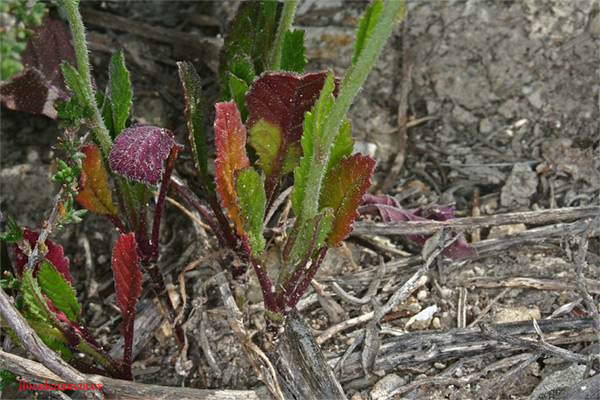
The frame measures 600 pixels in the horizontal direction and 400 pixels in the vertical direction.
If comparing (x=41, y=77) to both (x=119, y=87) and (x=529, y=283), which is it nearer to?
(x=119, y=87)

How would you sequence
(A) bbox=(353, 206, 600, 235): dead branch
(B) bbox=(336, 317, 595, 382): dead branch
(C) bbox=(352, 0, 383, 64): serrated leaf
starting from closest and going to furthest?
(C) bbox=(352, 0, 383, 64): serrated leaf < (B) bbox=(336, 317, 595, 382): dead branch < (A) bbox=(353, 206, 600, 235): dead branch

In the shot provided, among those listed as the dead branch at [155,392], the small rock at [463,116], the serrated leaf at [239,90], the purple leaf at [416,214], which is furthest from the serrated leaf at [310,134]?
the small rock at [463,116]

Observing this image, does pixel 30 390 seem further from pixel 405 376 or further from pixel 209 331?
pixel 405 376

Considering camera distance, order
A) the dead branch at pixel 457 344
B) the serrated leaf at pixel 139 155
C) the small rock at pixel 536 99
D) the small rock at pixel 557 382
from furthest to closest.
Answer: the small rock at pixel 536 99 → the dead branch at pixel 457 344 → the small rock at pixel 557 382 → the serrated leaf at pixel 139 155

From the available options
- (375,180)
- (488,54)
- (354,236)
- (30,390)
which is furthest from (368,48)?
(30,390)

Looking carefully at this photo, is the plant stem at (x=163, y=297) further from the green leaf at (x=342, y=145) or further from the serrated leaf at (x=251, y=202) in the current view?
the green leaf at (x=342, y=145)

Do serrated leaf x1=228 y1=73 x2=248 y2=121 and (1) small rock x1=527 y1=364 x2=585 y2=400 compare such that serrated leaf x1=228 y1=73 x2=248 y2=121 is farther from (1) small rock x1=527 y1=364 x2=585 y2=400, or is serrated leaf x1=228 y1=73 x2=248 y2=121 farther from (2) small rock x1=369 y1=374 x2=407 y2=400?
(1) small rock x1=527 y1=364 x2=585 y2=400

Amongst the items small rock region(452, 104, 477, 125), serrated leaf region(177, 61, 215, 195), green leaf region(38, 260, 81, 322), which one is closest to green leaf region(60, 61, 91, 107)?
serrated leaf region(177, 61, 215, 195)
